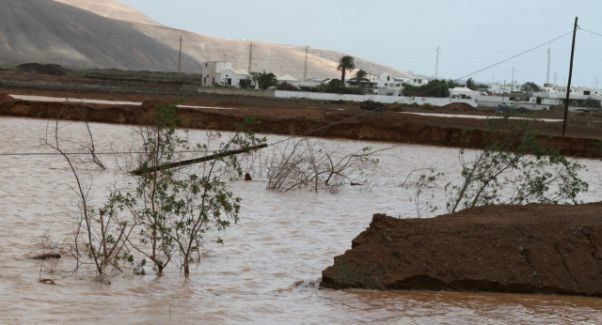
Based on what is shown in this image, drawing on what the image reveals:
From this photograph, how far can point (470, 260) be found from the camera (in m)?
10.4

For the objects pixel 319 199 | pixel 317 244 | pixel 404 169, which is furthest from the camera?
pixel 404 169

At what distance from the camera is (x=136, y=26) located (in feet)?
642

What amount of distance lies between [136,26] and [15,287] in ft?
627

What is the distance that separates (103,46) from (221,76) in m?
60.9

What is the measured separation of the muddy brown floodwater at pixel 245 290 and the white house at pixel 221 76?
89875 millimetres

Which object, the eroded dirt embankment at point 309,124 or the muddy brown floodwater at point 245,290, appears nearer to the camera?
the muddy brown floodwater at point 245,290

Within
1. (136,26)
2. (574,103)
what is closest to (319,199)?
(574,103)

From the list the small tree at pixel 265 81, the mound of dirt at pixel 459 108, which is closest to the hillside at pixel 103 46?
the small tree at pixel 265 81

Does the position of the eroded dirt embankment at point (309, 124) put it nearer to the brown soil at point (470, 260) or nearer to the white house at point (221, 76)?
the brown soil at point (470, 260)

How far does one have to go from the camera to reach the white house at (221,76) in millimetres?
106812

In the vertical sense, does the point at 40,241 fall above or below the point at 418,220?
below

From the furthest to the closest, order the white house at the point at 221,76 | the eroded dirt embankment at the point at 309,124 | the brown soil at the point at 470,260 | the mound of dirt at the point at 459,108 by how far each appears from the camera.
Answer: the white house at the point at 221,76
the mound of dirt at the point at 459,108
the eroded dirt embankment at the point at 309,124
the brown soil at the point at 470,260

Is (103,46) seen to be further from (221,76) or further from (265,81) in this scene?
(265,81)

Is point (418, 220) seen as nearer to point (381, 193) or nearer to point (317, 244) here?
point (317, 244)
